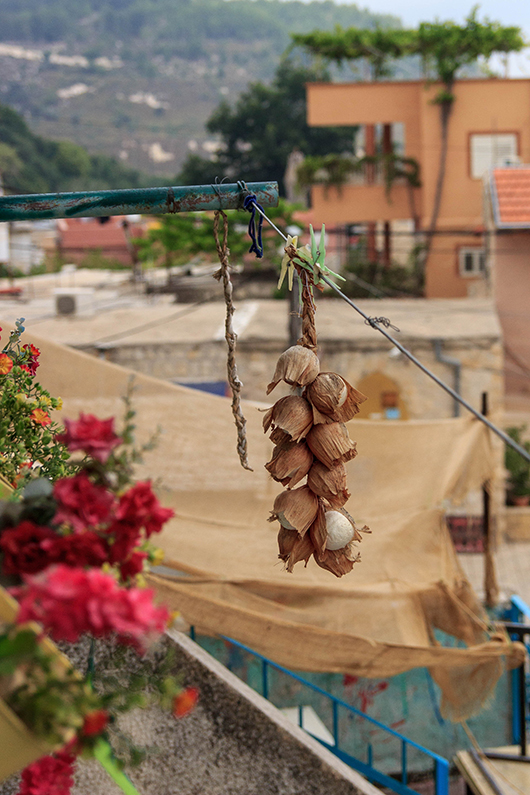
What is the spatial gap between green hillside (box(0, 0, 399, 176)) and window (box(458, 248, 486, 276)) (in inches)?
3123

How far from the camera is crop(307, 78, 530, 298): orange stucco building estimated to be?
54.5ft

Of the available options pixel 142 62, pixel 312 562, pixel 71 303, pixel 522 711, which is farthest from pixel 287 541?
pixel 142 62

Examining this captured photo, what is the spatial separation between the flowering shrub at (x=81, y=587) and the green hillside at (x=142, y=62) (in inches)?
3721

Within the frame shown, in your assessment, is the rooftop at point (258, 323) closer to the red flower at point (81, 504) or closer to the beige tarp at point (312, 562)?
the beige tarp at point (312, 562)

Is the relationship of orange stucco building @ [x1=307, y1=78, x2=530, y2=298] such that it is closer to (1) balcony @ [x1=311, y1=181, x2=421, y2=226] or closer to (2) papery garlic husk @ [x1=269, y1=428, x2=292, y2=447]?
(1) balcony @ [x1=311, y1=181, x2=421, y2=226]

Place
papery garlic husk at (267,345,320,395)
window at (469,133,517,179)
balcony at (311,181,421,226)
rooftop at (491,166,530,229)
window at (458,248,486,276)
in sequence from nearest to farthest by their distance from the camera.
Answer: papery garlic husk at (267,345,320,395) < rooftop at (491,166,530,229) < balcony at (311,181,421,226) < window at (469,133,517,179) < window at (458,248,486,276)

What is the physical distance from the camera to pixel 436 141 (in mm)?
16641

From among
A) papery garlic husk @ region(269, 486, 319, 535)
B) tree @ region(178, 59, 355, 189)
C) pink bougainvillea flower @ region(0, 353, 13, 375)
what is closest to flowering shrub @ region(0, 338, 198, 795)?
papery garlic husk @ region(269, 486, 319, 535)

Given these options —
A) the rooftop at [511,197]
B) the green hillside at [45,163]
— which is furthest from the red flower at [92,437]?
the green hillside at [45,163]

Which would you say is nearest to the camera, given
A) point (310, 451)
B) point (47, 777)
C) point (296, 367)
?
point (47, 777)

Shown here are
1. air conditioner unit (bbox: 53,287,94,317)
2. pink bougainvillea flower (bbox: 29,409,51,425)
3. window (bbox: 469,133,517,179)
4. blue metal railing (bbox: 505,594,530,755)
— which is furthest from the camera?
window (bbox: 469,133,517,179)

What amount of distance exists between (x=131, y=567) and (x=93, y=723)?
0.87 ft

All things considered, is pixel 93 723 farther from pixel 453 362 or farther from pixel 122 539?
pixel 453 362

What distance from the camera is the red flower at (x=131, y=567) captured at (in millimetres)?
1387
